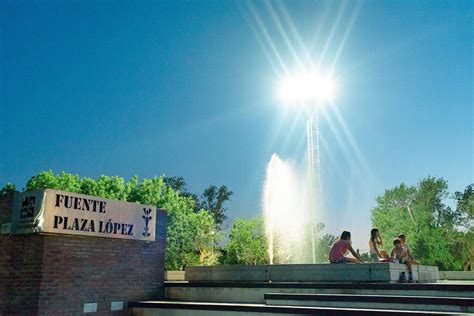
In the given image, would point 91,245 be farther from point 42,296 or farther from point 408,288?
point 408,288

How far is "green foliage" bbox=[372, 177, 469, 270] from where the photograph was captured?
1681 inches

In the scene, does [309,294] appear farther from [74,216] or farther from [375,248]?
[74,216]

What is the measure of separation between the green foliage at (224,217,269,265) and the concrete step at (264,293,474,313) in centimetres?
3449

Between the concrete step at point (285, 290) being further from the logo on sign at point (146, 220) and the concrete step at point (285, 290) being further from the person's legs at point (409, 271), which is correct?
the logo on sign at point (146, 220)

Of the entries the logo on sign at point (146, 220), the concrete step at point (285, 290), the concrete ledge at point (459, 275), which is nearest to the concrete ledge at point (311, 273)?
the concrete step at point (285, 290)

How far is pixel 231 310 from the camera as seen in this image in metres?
11.1

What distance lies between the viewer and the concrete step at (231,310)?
9.21 metres

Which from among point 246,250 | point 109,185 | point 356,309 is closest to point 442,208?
point 246,250

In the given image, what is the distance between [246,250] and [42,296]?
3554 cm

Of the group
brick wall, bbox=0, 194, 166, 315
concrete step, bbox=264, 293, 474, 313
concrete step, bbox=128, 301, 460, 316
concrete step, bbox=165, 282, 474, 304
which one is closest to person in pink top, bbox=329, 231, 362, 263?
concrete step, bbox=165, 282, 474, 304

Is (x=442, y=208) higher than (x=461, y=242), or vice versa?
(x=442, y=208)

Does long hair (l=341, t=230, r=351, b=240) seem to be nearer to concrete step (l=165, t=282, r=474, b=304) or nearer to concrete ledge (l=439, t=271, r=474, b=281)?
concrete step (l=165, t=282, r=474, b=304)

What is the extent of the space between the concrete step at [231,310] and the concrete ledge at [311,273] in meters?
2.07

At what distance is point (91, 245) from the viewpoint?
12.6m
